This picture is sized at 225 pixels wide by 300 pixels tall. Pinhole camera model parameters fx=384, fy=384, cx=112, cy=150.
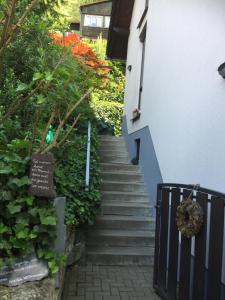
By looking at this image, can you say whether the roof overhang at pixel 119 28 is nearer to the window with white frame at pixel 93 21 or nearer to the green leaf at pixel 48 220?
the green leaf at pixel 48 220

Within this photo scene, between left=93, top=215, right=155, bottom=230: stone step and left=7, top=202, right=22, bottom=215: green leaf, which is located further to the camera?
left=93, top=215, right=155, bottom=230: stone step

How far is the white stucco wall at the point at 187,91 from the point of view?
3990mm

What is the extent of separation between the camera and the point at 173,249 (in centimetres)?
411

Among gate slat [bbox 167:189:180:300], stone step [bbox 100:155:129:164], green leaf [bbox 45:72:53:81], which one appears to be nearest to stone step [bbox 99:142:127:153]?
stone step [bbox 100:155:129:164]

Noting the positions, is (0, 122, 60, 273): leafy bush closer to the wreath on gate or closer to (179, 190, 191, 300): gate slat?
the wreath on gate

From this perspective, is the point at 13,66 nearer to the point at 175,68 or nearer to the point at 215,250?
the point at 175,68

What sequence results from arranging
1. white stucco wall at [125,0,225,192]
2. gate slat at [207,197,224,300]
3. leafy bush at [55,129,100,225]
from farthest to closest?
leafy bush at [55,129,100,225], white stucco wall at [125,0,225,192], gate slat at [207,197,224,300]

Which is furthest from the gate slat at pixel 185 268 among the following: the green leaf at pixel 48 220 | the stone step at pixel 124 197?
the stone step at pixel 124 197

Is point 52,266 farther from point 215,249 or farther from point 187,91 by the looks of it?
point 187,91

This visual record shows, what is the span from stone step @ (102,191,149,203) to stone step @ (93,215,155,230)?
0.53 metres

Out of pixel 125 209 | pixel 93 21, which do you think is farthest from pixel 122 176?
pixel 93 21

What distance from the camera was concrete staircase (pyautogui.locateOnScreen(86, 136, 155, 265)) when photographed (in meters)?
5.48

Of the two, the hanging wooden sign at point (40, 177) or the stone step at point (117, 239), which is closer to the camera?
the hanging wooden sign at point (40, 177)

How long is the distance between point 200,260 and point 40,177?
5.64ft
